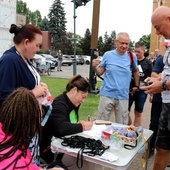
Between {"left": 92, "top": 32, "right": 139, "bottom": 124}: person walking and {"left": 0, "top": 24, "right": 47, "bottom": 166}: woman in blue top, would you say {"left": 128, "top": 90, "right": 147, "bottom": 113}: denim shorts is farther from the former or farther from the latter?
{"left": 0, "top": 24, "right": 47, "bottom": 166}: woman in blue top

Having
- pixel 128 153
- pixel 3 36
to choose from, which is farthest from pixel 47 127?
pixel 3 36

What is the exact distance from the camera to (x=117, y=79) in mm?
4145

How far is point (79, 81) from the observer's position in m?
2.94

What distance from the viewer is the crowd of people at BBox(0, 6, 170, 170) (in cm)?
161

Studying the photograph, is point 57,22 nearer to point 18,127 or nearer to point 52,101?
point 52,101

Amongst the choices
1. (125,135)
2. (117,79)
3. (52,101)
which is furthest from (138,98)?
(52,101)

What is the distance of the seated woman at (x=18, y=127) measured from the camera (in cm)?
153

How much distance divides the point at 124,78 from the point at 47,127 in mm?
1838

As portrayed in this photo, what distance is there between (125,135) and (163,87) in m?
0.70

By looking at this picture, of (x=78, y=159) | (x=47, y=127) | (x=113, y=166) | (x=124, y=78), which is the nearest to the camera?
(x=113, y=166)

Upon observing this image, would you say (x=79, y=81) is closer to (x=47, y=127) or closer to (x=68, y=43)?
(x=47, y=127)

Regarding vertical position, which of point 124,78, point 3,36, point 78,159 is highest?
point 3,36

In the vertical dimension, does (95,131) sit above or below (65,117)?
below

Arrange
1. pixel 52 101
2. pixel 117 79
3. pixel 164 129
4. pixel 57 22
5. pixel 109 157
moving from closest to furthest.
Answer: pixel 109 157, pixel 52 101, pixel 164 129, pixel 117 79, pixel 57 22
